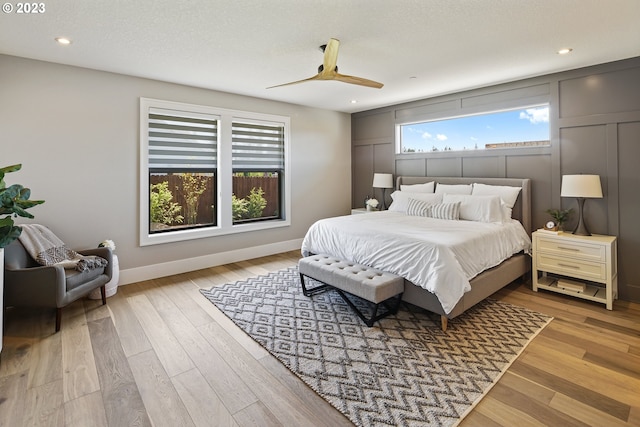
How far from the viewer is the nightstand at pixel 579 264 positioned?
3.19m

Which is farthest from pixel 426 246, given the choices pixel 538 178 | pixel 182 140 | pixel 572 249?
pixel 182 140

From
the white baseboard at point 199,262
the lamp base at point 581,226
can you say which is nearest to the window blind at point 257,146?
the white baseboard at point 199,262

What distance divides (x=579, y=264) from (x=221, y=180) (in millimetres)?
A: 4520

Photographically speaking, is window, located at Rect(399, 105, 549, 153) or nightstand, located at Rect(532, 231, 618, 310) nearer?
nightstand, located at Rect(532, 231, 618, 310)

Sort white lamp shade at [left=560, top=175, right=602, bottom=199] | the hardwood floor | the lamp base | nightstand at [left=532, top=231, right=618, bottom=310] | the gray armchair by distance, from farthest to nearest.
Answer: the lamp base → white lamp shade at [left=560, top=175, right=602, bottom=199] → nightstand at [left=532, top=231, right=618, bottom=310] → the gray armchair → the hardwood floor

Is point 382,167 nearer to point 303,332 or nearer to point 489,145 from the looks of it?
point 489,145

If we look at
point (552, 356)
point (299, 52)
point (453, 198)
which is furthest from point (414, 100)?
point (552, 356)

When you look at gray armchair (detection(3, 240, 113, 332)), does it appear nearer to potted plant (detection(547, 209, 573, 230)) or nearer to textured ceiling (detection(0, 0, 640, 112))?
textured ceiling (detection(0, 0, 640, 112))

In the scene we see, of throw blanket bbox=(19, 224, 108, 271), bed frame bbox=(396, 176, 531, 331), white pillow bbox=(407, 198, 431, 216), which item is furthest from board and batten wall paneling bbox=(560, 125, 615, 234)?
throw blanket bbox=(19, 224, 108, 271)

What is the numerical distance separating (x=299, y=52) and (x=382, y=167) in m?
3.20

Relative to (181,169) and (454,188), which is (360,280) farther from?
(181,169)

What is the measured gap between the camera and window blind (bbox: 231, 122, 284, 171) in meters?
4.95

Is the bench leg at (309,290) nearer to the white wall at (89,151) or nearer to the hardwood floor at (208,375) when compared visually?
the hardwood floor at (208,375)

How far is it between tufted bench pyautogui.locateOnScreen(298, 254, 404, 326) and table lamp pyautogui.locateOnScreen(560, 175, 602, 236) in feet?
7.20
